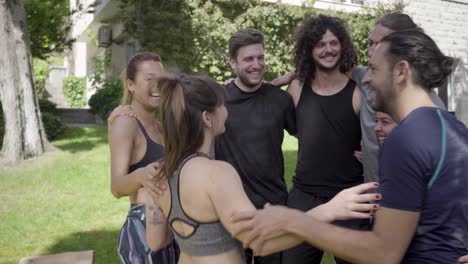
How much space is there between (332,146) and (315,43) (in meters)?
0.77

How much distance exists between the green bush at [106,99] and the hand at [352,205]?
1578cm

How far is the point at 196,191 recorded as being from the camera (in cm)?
208

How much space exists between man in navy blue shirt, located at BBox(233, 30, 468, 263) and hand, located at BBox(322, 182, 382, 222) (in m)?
0.29

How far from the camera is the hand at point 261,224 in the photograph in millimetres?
1888

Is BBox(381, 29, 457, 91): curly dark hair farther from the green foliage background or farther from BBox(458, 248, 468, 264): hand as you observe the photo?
the green foliage background

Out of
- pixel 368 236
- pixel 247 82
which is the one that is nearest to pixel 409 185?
pixel 368 236

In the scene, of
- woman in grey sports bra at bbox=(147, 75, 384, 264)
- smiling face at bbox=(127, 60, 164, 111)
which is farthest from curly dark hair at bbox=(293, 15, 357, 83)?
woman in grey sports bra at bbox=(147, 75, 384, 264)

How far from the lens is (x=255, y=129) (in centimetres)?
386

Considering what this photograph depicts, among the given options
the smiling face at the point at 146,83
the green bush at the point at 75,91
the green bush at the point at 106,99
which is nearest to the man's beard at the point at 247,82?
the smiling face at the point at 146,83

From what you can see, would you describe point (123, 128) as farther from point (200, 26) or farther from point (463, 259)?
point (200, 26)

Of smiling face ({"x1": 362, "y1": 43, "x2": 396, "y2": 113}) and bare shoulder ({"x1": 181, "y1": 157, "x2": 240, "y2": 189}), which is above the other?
smiling face ({"x1": 362, "y1": 43, "x2": 396, "y2": 113})

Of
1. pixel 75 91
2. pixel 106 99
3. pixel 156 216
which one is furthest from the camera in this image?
pixel 75 91

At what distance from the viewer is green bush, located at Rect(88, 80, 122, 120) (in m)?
17.7

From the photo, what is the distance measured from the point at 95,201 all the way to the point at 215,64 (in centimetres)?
857
